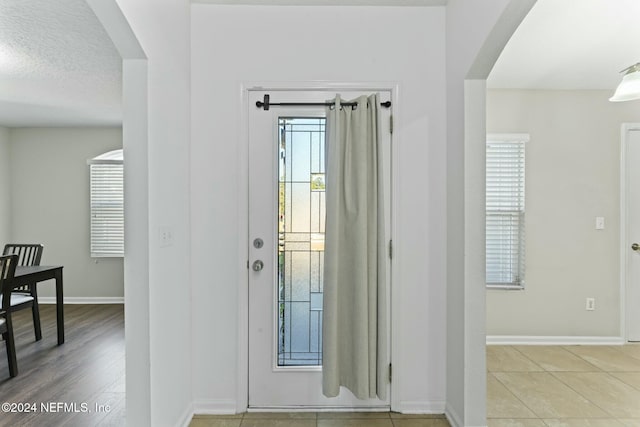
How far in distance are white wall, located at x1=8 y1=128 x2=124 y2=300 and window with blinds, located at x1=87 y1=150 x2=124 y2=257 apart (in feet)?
0.35

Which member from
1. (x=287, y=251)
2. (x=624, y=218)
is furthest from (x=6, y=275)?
(x=624, y=218)

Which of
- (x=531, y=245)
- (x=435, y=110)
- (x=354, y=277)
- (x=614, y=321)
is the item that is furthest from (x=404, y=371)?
(x=614, y=321)

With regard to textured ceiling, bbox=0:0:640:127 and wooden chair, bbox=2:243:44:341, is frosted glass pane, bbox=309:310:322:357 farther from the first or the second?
wooden chair, bbox=2:243:44:341

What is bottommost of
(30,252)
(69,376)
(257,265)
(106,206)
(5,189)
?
(69,376)

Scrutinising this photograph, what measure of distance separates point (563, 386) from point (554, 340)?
3.20ft

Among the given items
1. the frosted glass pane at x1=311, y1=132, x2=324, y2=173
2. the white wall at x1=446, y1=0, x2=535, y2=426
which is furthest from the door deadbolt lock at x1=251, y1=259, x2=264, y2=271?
the white wall at x1=446, y1=0, x2=535, y2=426

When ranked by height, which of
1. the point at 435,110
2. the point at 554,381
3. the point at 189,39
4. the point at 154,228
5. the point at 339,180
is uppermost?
the point at 189,39

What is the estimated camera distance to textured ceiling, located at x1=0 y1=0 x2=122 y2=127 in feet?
7.59

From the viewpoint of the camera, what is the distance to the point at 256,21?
2379 millimetres

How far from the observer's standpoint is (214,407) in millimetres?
2363

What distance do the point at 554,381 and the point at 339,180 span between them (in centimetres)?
234

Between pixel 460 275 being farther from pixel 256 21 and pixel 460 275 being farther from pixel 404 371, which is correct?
pixel 256 21

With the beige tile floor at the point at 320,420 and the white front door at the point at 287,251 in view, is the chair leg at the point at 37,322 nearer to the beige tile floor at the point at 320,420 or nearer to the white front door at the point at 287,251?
the beige tile floor at the point at 320,420

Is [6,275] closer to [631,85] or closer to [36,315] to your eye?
[36,315]
